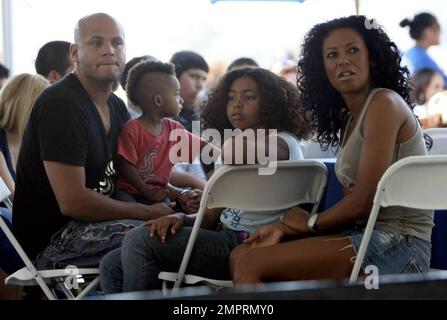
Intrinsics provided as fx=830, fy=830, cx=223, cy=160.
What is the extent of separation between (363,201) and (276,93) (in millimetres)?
678

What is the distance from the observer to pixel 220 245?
2.79 m

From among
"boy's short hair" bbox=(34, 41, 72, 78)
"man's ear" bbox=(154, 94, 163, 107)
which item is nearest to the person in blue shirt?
"boy's short hair" bbox=(34, 41, 72, 78)

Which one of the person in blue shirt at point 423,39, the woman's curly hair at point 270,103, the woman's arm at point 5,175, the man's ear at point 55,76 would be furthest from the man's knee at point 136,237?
the person in blue shirt at point 423,39

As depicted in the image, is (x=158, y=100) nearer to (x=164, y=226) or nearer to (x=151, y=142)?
(x=151, y=142)

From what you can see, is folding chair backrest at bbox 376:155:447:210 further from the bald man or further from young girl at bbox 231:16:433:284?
the bald man

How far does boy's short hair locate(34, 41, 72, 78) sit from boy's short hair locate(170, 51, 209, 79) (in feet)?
3.04

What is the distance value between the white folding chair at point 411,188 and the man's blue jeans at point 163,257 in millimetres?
517

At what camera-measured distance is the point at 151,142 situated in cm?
334

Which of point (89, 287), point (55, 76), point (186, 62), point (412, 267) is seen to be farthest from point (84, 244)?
point (186, 62)

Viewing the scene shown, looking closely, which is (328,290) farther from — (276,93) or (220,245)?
(276,93)

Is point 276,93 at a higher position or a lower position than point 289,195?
higher

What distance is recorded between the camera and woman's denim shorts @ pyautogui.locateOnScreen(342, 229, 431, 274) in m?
2.50

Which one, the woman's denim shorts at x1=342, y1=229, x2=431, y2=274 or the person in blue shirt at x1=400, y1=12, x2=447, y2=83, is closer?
the woman's denim shorts at x1=342, y1=229, x2=431, y2=274
